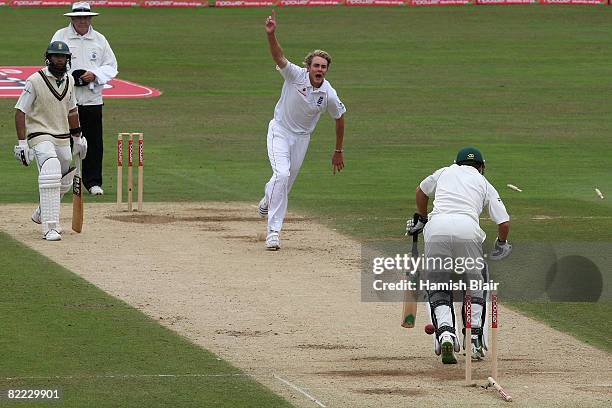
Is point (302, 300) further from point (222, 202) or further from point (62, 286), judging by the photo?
point (222, 202)

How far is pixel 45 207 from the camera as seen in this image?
15.4 meters

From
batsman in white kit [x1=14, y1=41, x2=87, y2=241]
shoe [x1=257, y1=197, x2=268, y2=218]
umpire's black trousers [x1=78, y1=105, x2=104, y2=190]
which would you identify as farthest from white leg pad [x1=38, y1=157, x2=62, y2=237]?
umpire's black trousers [x1=78, y1=105, x2=104, y2=190]

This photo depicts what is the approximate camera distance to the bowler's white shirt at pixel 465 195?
1079 cm

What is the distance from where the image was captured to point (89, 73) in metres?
18.7

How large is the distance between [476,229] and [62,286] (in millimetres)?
4011

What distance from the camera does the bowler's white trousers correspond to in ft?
49.5

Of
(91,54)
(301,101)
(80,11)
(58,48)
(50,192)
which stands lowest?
(50,192)

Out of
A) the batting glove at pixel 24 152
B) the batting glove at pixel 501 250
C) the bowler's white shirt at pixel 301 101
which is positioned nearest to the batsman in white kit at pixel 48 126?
the batting glove at pixel 24 152

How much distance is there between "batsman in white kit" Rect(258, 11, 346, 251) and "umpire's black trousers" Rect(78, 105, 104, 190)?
4.30 m

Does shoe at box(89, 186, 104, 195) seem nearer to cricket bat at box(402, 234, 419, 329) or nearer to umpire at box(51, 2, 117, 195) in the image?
umpire at box(51, 2, 117, 195)

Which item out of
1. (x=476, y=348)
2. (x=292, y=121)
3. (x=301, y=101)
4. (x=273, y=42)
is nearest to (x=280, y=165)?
(x=292, y=121)

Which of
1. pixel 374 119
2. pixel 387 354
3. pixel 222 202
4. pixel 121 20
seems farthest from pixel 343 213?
pixel 121 20

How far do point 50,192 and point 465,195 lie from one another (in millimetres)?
5773

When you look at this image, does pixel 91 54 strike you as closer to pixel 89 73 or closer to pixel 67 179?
pixel 89 73
